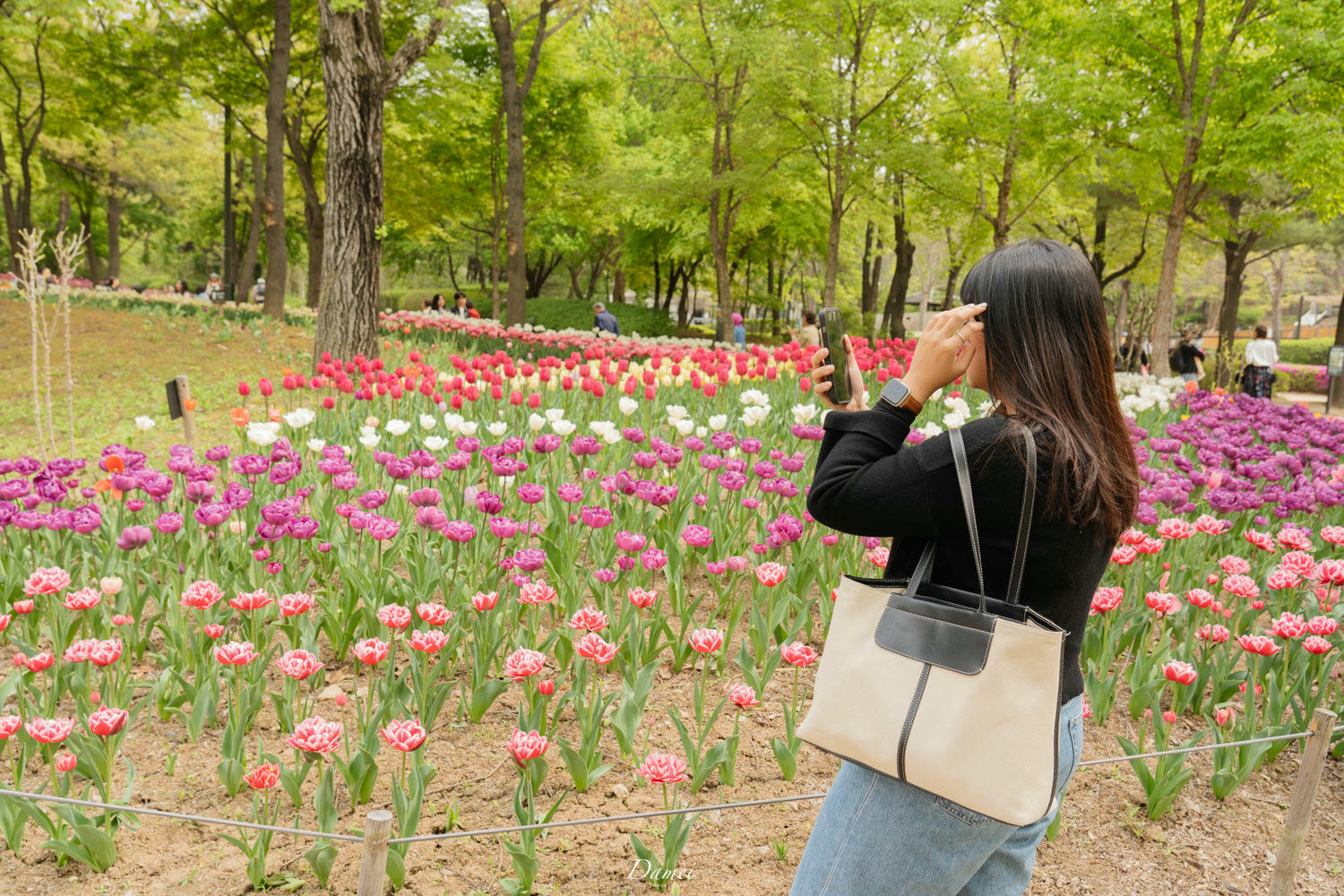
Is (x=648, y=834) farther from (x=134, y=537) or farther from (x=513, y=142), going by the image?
(x=513, y=142)

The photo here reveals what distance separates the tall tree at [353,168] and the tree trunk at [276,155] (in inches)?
254

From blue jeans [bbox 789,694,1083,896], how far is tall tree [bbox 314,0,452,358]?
332 inches

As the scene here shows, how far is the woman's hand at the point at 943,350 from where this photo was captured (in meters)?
1.58

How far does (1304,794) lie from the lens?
2576 millimetres

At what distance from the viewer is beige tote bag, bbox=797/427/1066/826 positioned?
1390mm

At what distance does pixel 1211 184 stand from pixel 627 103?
19856mm

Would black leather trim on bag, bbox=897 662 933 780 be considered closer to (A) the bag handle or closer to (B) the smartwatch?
(A) the bag handle

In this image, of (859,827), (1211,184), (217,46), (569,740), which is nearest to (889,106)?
(1211,184)

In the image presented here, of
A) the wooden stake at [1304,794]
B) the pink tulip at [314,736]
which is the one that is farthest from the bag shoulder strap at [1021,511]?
the wooden stake at [1304,794]

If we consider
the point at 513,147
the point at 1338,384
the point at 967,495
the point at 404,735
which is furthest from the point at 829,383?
the point at 1338,384

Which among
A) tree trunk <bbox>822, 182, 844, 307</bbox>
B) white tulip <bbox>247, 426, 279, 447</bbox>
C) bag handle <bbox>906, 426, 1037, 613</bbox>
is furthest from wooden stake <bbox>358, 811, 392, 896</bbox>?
tree trunk <bbox>822, 182, 844, 307</bbox>

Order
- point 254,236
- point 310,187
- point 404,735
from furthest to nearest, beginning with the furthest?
point 254,236 → point 310,187 → point 404,735

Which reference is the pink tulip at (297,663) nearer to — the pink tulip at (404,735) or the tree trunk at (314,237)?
the pink tulip at (404,735)

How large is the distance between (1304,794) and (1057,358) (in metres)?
1.94
